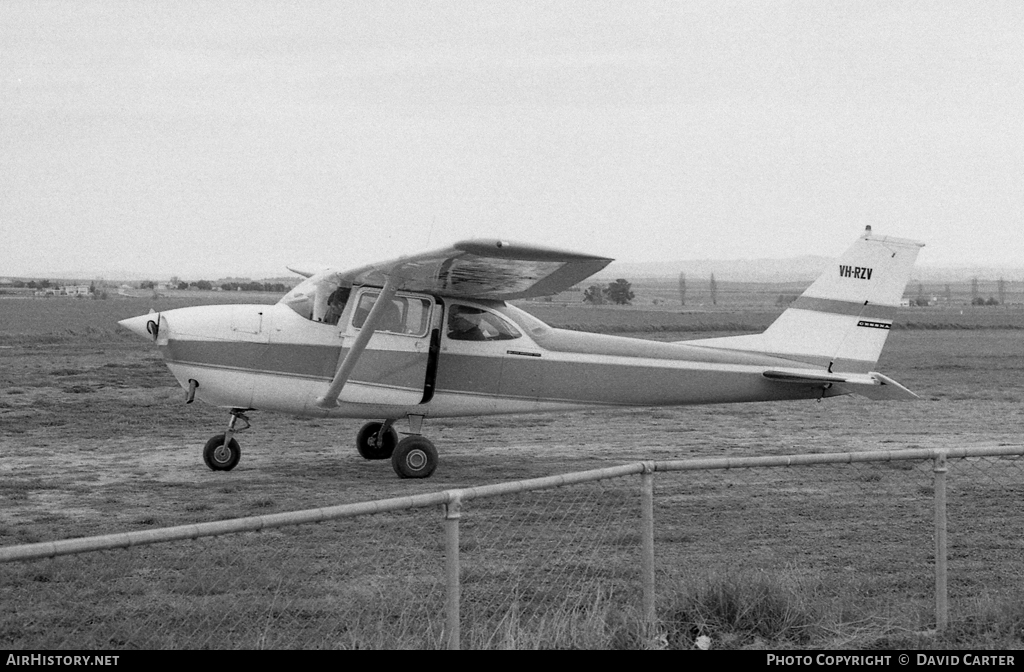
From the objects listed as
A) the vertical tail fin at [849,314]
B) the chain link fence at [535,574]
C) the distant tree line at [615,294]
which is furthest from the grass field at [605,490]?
the distant tree line at [615,294]

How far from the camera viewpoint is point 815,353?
47.8 feet

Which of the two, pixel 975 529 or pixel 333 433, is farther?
pixel 333 433

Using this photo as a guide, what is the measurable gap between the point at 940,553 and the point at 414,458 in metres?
7.26

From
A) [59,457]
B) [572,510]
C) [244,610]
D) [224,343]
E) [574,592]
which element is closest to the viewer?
[244,610]

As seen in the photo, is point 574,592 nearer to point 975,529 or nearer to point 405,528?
point 405,528

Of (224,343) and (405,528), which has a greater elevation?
(224,343)

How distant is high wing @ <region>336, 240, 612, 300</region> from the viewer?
36.0ft

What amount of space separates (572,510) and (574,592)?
2.75 metres

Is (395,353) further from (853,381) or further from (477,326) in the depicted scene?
(853,381)

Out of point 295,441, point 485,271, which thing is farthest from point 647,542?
point 295,441

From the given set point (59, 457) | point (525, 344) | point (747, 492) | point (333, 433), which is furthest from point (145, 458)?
point (747, 492)

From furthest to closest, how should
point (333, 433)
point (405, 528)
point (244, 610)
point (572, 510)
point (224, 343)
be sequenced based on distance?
point (333, 433), point (224, 343), point (572, 510), point (405, 528), point (244, 610)

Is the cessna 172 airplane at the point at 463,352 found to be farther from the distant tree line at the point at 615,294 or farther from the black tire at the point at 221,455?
the distant tree line at the point at 615,294

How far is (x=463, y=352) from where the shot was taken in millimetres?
13633
